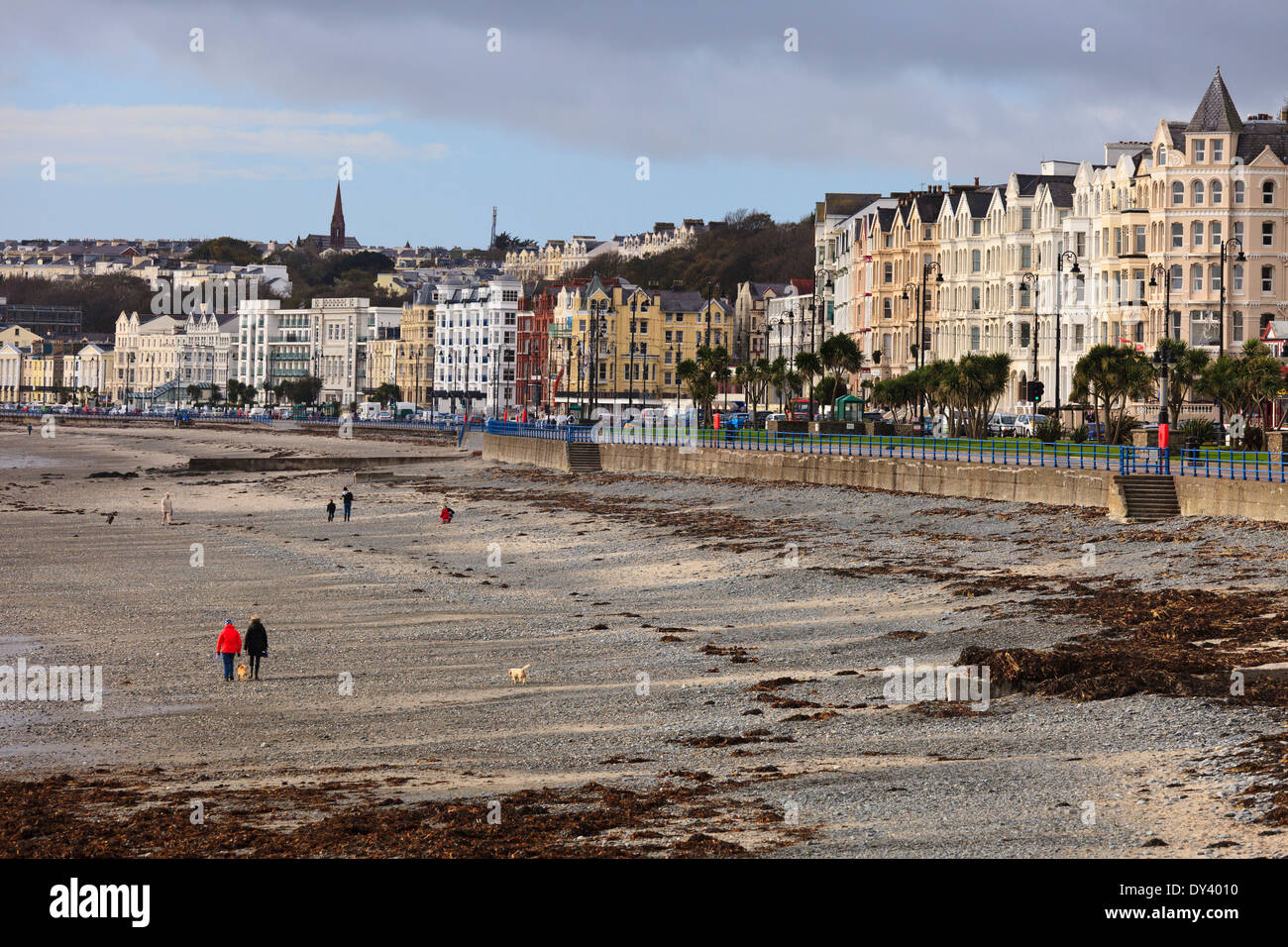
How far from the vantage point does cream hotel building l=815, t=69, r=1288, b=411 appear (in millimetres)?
71188

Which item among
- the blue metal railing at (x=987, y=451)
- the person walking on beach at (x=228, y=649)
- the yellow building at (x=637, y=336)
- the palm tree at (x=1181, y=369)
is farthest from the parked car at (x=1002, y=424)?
the yellow building at (x=637, y=336)

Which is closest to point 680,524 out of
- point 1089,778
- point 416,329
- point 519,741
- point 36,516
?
point 36,516

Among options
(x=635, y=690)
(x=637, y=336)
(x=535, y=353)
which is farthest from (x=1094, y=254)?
(x=535, y=353)

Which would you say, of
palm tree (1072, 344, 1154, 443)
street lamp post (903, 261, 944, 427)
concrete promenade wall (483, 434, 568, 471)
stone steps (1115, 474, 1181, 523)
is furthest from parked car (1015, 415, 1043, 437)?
stone steps (1115, 474, 1181, 523)

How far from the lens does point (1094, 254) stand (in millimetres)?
78750

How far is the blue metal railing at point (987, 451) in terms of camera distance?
38875 mm

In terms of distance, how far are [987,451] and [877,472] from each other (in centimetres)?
426

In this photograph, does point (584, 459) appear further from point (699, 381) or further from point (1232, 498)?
point (1232, 498)

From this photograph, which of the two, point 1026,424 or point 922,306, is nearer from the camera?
point 1026,424
